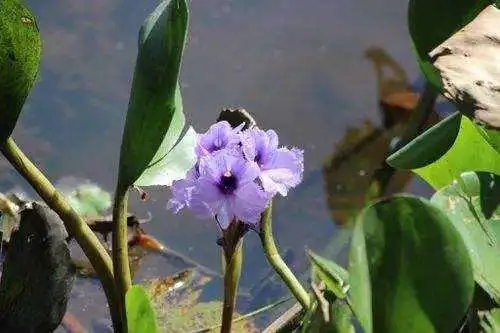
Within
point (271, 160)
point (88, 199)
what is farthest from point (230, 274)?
point (88, 199)

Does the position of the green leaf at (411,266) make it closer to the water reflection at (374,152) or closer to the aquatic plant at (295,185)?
the aquatic plant at (295,185)

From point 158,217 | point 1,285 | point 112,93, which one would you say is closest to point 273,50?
point 112,93

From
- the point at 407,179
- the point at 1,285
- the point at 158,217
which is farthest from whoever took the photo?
the point at 407,179

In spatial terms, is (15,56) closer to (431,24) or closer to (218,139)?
(218,139)

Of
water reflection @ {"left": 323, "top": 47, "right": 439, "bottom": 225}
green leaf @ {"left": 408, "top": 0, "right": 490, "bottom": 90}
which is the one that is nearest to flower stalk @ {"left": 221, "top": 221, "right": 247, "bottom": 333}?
green leaf @ {"left": 408, "top": 0, "right": 490, "bottom": 90}

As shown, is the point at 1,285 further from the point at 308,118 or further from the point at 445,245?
the point at 308,118

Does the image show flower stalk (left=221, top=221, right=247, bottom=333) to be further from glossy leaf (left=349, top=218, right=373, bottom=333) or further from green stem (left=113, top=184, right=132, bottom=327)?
glossy leaf (left=349, top=218, right=373, bottom=333)

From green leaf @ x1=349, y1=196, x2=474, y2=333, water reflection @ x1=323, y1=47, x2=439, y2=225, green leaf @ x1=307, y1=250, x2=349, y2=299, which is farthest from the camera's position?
water reflection @ x1=323, y1=47, x2=439, y2=225
